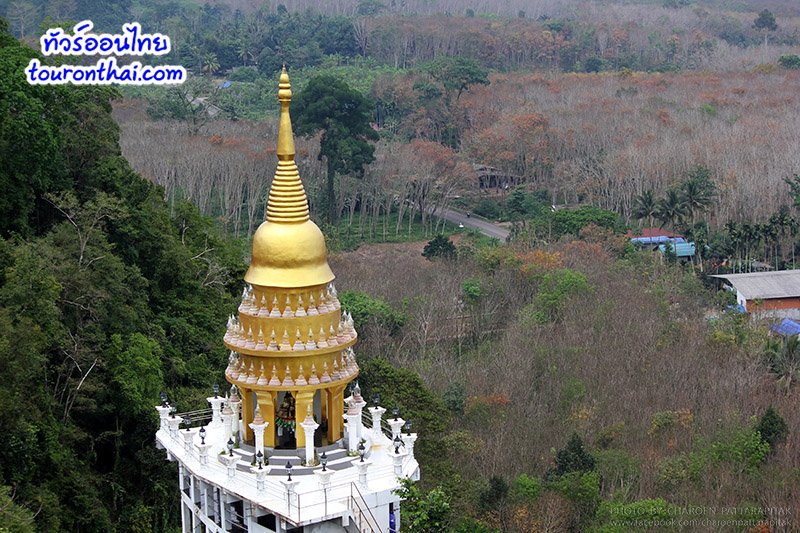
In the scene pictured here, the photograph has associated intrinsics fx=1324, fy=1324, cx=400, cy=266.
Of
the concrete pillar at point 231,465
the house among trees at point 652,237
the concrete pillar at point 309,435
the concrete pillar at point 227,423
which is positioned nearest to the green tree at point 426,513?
the concrete pillar at point 309,435

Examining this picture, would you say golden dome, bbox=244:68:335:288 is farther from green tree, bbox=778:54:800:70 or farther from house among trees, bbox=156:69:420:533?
green tree, bbox=778:54:800:70

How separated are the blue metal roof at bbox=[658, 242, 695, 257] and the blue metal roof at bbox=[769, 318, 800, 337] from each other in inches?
551

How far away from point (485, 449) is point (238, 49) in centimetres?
10298

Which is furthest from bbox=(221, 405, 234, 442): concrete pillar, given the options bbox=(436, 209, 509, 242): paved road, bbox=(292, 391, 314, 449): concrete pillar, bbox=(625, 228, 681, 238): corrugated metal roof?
bbox=(436, 209, 509, 242): paved road

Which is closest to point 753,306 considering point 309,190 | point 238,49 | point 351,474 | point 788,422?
point 788,422

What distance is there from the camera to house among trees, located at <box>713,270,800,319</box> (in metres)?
71.3

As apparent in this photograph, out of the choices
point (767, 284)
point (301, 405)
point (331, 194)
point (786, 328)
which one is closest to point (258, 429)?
point (301, 405)

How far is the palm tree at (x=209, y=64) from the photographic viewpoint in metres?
137

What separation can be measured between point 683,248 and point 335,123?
83.1 feet

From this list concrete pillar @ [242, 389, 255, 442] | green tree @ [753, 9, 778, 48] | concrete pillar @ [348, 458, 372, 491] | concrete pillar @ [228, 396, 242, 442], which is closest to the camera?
concrete pillar @ [348, 458, 372, 491]

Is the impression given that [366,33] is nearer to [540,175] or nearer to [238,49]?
[238,49]

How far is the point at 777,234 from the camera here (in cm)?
8131

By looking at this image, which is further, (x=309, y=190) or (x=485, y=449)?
(x=309, y=190)

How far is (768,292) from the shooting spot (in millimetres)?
73188
